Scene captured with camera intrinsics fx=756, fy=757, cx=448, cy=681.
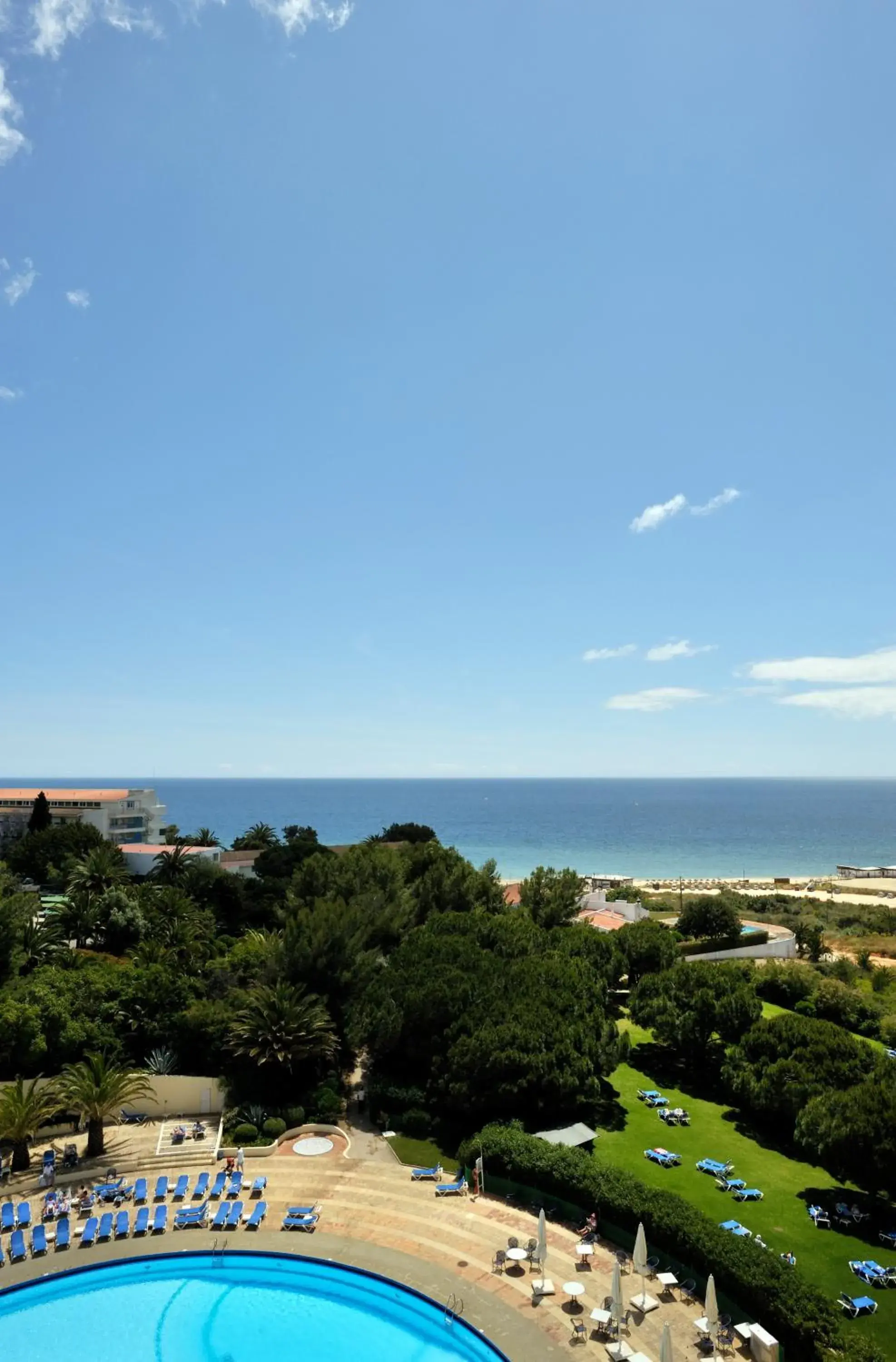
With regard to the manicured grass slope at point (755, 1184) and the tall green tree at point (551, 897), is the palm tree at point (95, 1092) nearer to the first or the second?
the manicured grass slope at point (755, 1184)

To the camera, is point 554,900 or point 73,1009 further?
point 554,900

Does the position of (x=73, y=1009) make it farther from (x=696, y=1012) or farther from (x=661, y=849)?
(x=661, y=849)

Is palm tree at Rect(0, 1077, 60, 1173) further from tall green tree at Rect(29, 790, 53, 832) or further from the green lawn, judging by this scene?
tall green tree at Rect(29, 790, 53, 832)

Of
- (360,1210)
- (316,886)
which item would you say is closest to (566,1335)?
(360,1210)

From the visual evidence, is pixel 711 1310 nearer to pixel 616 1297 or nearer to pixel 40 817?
pixel 616 1297

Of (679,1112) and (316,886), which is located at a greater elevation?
(316,886)

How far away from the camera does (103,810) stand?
80062mm

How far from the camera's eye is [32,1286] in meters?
20.3

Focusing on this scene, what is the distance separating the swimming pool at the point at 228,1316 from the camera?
60.0 ft

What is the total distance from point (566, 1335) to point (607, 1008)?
27047mm

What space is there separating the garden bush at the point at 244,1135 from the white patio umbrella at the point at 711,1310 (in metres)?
17.3

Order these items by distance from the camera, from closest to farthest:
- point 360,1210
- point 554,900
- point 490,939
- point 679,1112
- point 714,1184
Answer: point 360,1210 < point 714,1184 < point 679,1112 < point 490,939 < point 554,900

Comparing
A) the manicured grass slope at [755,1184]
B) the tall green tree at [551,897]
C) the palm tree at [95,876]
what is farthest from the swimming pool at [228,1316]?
the tall green tree at [551,897]

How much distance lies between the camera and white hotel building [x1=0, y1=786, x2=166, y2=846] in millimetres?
78250
